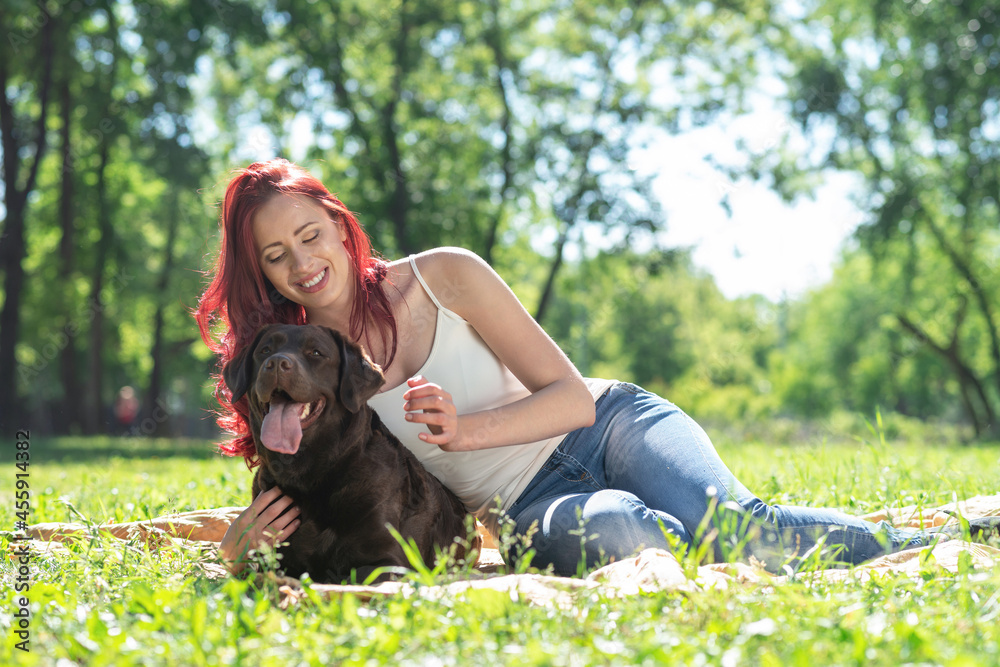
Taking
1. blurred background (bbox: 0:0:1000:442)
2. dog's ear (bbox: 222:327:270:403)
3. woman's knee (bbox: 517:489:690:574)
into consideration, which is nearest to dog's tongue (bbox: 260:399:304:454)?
dog's ear (bbox: 222:327:270:403)

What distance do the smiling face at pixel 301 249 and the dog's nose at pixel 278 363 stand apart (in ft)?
2.08

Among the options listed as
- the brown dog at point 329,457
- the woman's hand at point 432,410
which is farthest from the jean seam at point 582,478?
the woman's hand at point 432,410

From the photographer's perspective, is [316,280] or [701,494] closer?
[701,494]

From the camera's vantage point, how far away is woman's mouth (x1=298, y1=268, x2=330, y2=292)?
3572 millimetres

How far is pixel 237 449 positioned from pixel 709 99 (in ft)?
57.7

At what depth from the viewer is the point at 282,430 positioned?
3.01 metres

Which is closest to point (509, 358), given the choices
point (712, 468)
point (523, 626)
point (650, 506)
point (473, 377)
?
point (473, 377)

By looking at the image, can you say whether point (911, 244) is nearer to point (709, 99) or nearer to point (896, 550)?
point (709, 99)

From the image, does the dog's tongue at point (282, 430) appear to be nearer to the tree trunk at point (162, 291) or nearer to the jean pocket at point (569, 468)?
the jean pocket at point (569, 468)

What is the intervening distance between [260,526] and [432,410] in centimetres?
85

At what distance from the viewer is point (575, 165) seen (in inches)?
734

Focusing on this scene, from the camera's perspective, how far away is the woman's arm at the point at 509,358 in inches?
126

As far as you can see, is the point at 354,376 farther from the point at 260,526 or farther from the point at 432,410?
the point at 260,526

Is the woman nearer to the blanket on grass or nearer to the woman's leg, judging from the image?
the woman's leg
